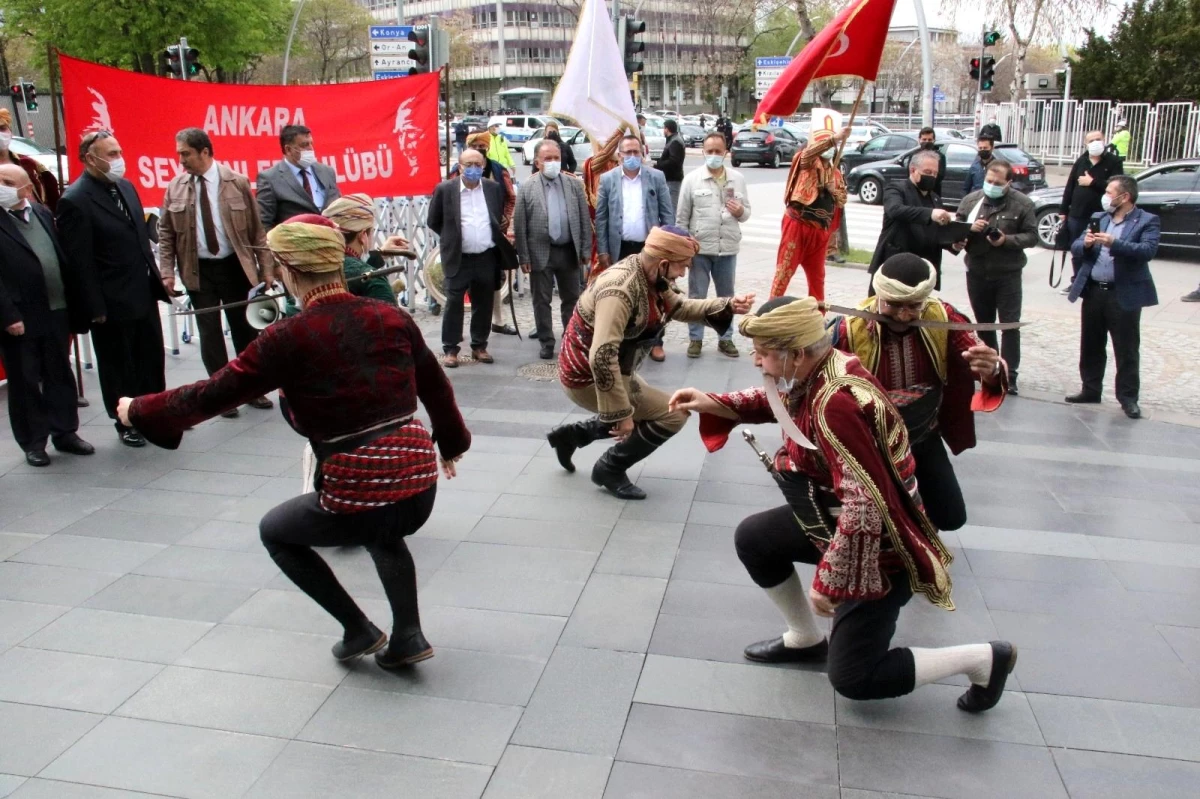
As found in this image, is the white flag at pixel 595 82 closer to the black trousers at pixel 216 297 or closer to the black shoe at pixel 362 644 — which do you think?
the black trousers at pixel 216 297

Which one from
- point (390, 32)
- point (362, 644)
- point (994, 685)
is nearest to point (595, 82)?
point (362, 644)

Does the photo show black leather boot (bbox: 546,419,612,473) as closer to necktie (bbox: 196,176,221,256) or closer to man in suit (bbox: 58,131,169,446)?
man in suit (bbox: 58,131,169,446)

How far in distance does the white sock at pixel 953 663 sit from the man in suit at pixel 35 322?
17.2 ft

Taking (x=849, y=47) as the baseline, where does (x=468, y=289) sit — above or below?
below

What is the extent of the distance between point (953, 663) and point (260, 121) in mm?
7585

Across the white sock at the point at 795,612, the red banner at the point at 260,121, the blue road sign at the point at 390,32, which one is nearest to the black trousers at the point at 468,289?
the red banner at the point at 260,121

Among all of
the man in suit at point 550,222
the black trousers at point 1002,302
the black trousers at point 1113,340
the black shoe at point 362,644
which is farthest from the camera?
the man in suit at point 550,222

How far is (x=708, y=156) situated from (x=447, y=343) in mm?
2801

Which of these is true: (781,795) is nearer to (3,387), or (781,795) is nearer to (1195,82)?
(3,387)

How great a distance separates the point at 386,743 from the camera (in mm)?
3447

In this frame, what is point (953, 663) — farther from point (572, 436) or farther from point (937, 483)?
point (572, 436)

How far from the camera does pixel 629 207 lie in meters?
8.98

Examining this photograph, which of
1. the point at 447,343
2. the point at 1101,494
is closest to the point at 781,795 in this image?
the point at 1101,494

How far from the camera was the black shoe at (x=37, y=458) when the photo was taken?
6270mm
